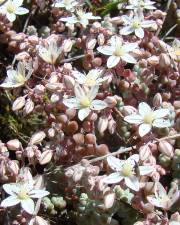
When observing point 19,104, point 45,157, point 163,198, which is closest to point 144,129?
point 163,198

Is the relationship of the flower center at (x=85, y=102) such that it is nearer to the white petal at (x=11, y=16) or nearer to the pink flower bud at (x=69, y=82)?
the pink flower bud at (x=69, y=82)

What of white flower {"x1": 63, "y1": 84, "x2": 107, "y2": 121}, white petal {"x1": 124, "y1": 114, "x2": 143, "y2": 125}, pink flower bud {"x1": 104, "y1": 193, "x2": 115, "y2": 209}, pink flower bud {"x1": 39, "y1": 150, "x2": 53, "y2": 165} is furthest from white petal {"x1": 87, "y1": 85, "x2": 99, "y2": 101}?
pink flower bud {"x1": 104, "y1": 193, "x2": 115, "y2": 209}

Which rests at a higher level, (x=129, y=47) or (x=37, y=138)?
(x=129, y=47)

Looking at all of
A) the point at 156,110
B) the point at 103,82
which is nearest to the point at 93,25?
the point at 103,82

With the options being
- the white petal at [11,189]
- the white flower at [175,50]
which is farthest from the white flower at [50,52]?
the white petal at [11,189]

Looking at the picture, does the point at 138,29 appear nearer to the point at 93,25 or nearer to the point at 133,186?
the point at 93,25

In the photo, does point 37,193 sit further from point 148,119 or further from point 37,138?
point 148,119
